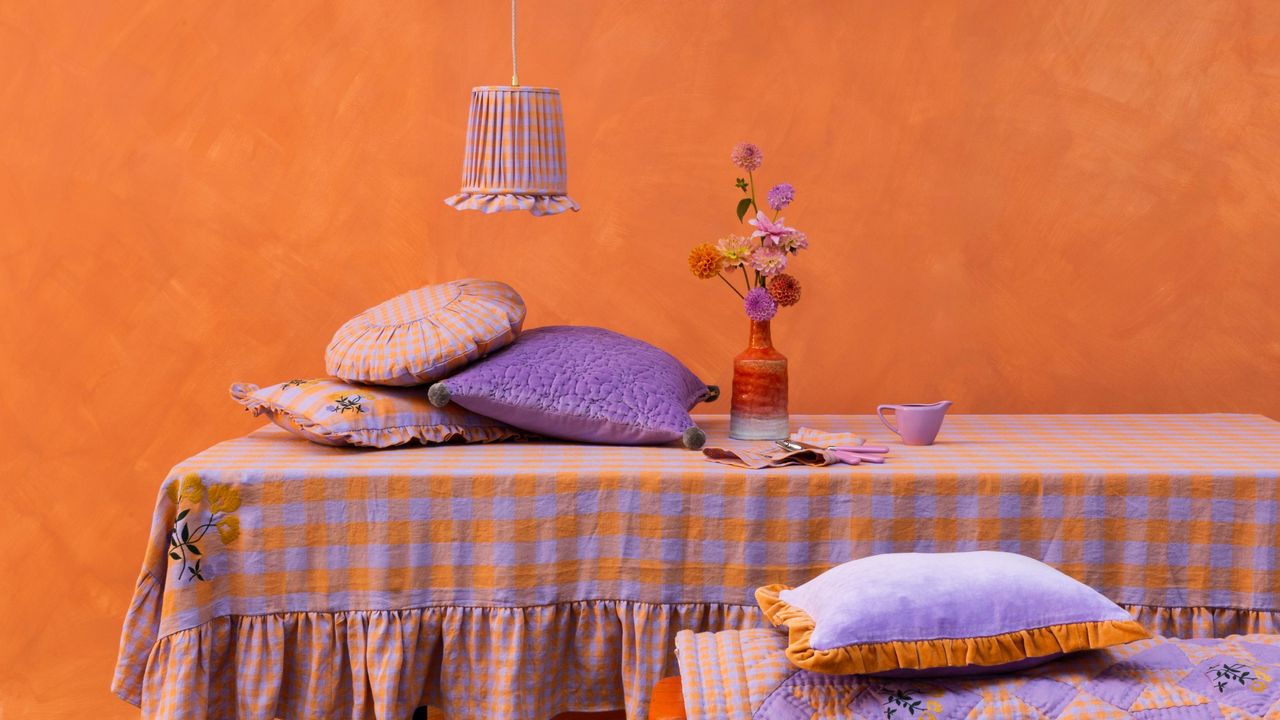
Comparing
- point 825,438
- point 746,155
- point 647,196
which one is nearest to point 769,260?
point 746,155

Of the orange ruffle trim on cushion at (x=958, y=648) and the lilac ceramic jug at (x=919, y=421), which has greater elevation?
the lilac ceramic jug at (x=919, y=421)

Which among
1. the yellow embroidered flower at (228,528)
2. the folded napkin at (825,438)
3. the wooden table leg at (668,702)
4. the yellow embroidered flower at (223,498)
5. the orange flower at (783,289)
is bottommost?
the wooden table leg at (668,702)

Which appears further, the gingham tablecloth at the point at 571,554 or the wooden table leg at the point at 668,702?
the gingham tablecloth at the point at 571,554

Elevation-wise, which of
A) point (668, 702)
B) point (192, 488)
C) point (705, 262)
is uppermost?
point (705, 262)

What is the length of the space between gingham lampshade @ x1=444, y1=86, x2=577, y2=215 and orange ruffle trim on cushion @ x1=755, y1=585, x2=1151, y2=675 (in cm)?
111

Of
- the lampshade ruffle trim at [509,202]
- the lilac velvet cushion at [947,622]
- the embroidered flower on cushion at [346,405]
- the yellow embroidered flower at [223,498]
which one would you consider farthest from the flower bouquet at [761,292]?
the yellow embroidered flower at [223,498]

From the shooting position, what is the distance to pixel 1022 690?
58.0 inches

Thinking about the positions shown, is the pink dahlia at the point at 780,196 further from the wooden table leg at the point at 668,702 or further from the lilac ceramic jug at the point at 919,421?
the wooden table leg at the point at 668,702

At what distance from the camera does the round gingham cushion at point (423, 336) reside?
84.4 inches

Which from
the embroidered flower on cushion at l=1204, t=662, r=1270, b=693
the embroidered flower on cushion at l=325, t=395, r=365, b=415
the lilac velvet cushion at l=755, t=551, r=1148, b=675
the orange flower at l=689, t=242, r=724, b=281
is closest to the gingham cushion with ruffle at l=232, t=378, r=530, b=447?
the embroidered flower on cushion at l=325, t=395, r=365, b=415

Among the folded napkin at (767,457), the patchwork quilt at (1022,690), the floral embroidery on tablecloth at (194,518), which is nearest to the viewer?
the patchwork quilt at (1022,690)

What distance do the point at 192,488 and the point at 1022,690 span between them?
1267mm

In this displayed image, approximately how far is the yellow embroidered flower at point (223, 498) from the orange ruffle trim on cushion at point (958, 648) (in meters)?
0.93

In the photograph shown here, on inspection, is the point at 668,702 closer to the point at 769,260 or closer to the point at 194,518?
the point at 194,518
